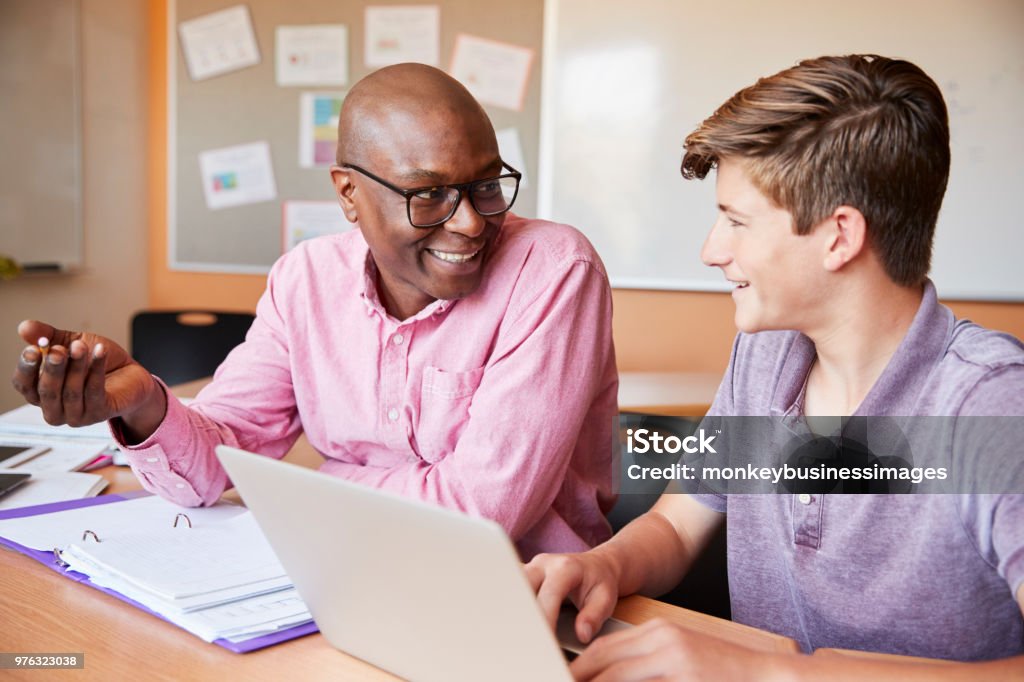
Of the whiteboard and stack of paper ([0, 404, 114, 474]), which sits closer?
stack of paper ([0, 404, 114, 474])

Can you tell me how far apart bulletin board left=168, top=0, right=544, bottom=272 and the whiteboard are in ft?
0.40

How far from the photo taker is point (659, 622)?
0.83 meters

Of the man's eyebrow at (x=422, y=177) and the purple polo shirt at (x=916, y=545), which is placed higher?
the man's eyebrow at (x=422, y=177)

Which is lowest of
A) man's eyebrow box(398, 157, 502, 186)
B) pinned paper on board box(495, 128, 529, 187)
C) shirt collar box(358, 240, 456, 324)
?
shirt collar box(358, 240, 456, 324)

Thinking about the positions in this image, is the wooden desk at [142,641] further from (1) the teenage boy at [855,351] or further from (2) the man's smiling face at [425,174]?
(2) the man's smiling face at [425,174]

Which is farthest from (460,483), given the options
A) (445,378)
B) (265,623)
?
(265,623)

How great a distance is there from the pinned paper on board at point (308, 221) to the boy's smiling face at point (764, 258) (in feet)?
9.36

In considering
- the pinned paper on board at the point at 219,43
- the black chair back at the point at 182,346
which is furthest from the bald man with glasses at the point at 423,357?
the pinned paper on board at the point at 219,43

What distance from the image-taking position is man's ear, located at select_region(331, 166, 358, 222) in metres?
1.42

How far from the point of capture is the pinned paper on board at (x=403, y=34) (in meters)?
3.60

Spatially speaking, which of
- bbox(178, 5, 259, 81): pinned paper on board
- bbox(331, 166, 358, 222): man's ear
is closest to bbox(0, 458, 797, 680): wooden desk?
bbox(331, 166, 358, 222): man's ear

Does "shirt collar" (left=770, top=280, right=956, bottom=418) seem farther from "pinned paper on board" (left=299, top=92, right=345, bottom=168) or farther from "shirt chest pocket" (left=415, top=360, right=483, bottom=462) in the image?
"pinned paper on board" (left=299, top=92, right=345, bottom=168)

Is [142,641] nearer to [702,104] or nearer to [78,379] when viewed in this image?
[78,379]

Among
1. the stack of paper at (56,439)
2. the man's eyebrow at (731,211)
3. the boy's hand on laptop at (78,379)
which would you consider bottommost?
the stack of paper at (56,439)
